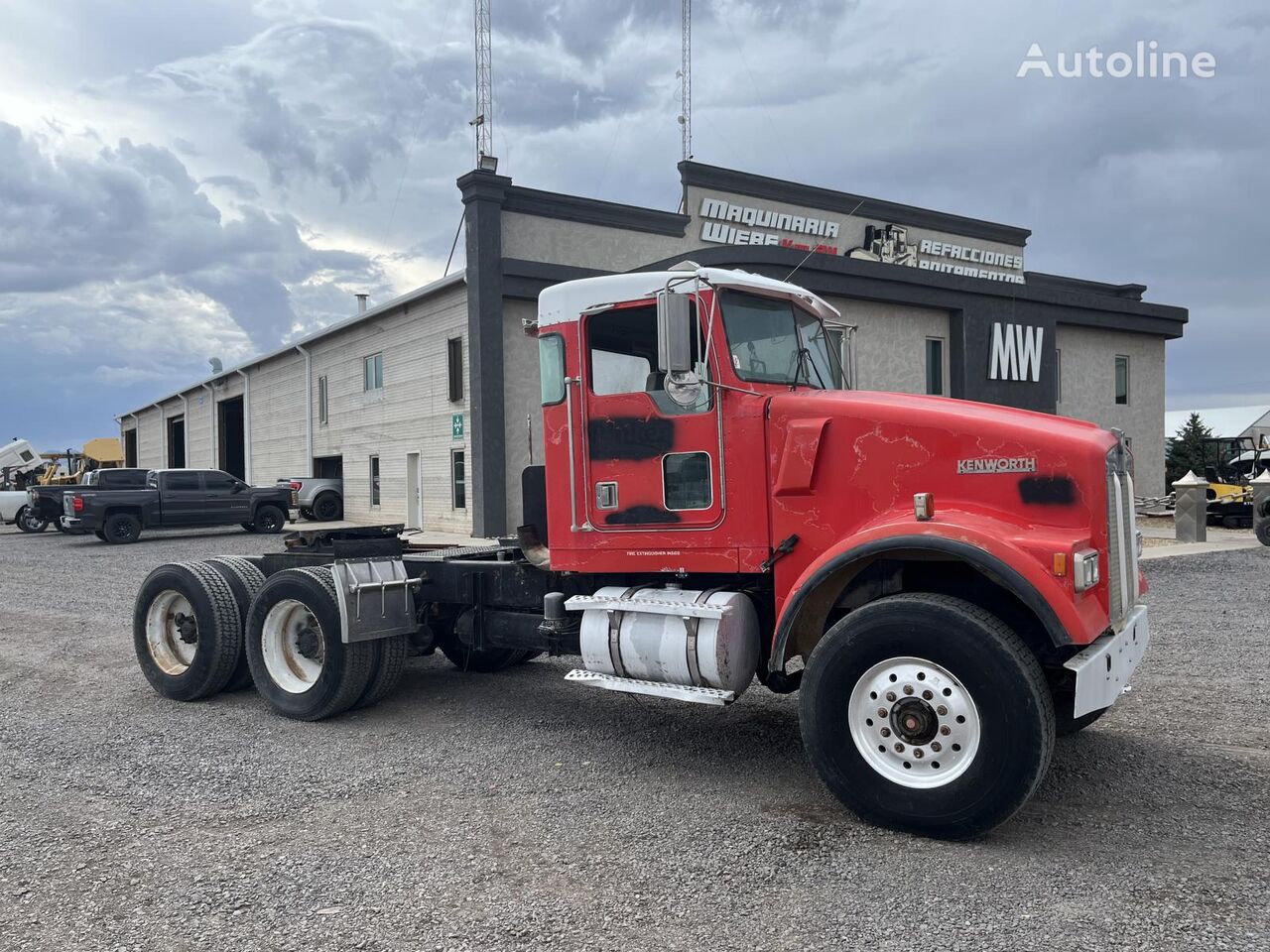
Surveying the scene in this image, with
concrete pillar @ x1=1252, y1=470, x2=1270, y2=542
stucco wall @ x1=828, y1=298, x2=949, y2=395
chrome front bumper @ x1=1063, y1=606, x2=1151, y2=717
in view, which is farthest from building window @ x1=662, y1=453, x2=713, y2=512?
stucco wall @ x1=828, y1=298, x2=949, y2=395

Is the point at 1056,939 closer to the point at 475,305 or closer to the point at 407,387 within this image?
the point at 475,305

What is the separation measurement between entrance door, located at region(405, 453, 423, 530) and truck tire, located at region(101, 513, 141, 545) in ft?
22.0

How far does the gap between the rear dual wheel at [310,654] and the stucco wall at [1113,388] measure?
84.3ft

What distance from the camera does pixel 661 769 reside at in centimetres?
555

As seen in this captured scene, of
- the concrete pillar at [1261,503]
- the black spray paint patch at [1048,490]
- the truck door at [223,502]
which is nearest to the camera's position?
the black spray paint patch at [1048,490]

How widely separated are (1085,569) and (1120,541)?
25.6 inches

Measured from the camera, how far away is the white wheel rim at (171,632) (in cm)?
761

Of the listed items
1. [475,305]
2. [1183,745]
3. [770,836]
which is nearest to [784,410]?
[770,836]

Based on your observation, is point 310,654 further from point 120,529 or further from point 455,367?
point 120,529

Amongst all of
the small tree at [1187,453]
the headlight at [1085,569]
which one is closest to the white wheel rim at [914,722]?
the headlight at [1085,569]

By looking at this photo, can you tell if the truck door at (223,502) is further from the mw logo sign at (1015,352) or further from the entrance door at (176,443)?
the entrance door at (176,443)

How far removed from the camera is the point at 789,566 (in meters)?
5.23

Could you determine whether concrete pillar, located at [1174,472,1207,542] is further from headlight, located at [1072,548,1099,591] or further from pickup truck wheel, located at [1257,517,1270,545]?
headlight, located at [1072,548,1099,591]

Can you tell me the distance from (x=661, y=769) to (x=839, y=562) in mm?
1734
